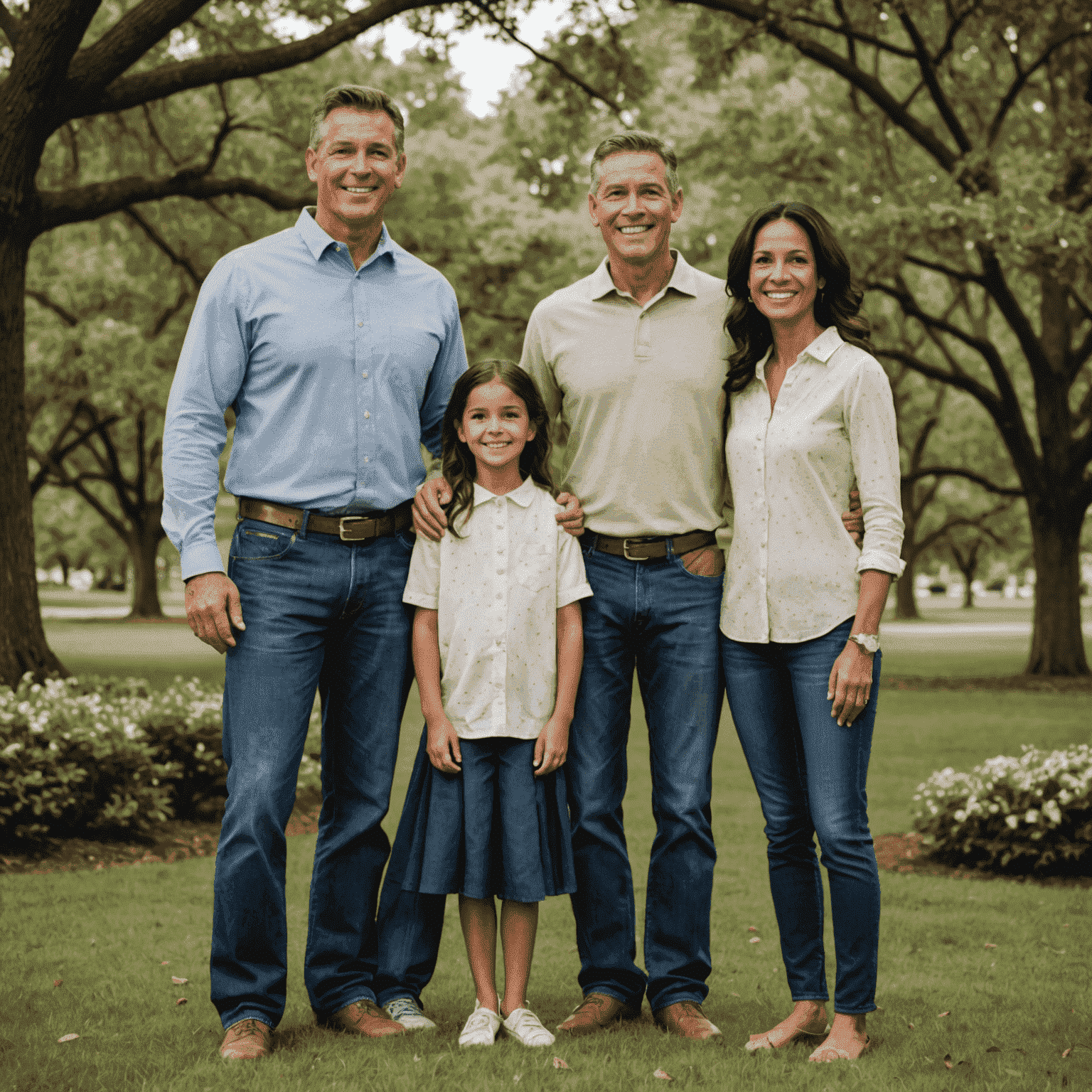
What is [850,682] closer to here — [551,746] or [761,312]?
[551,746]

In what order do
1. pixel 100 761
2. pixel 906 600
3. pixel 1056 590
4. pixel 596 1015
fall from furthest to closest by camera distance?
pixel 906 600 → pixel 1056 590 → pixel 100 761 → pixel 596 1015

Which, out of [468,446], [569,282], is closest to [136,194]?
[569,282]

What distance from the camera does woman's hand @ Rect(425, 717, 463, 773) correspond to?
3.95m

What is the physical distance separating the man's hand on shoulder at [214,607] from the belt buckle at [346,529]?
0.37 meters

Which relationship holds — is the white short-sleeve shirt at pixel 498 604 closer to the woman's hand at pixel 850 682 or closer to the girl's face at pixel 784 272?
the woman's hand at pixel 850 682

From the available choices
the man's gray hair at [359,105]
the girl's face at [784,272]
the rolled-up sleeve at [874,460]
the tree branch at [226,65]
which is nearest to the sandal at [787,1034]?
the rolled-up sleeve at [874,460]

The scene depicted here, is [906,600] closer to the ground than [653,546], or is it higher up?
closer to the ground

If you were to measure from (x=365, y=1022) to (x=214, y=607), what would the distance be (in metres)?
1.45

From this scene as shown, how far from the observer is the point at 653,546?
13.6 feet

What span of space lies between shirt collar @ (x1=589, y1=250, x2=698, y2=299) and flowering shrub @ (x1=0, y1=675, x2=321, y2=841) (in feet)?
16.3

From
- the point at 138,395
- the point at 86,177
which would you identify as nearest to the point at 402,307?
the point at 86,177

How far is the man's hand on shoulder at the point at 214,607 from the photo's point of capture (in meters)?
3.81

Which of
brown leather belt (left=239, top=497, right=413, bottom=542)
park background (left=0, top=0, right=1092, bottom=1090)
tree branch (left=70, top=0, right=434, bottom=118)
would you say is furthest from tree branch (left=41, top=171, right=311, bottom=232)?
brown leather belt (left=239, top=497, right=413, bottom=542)

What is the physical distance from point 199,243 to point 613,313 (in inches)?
536
